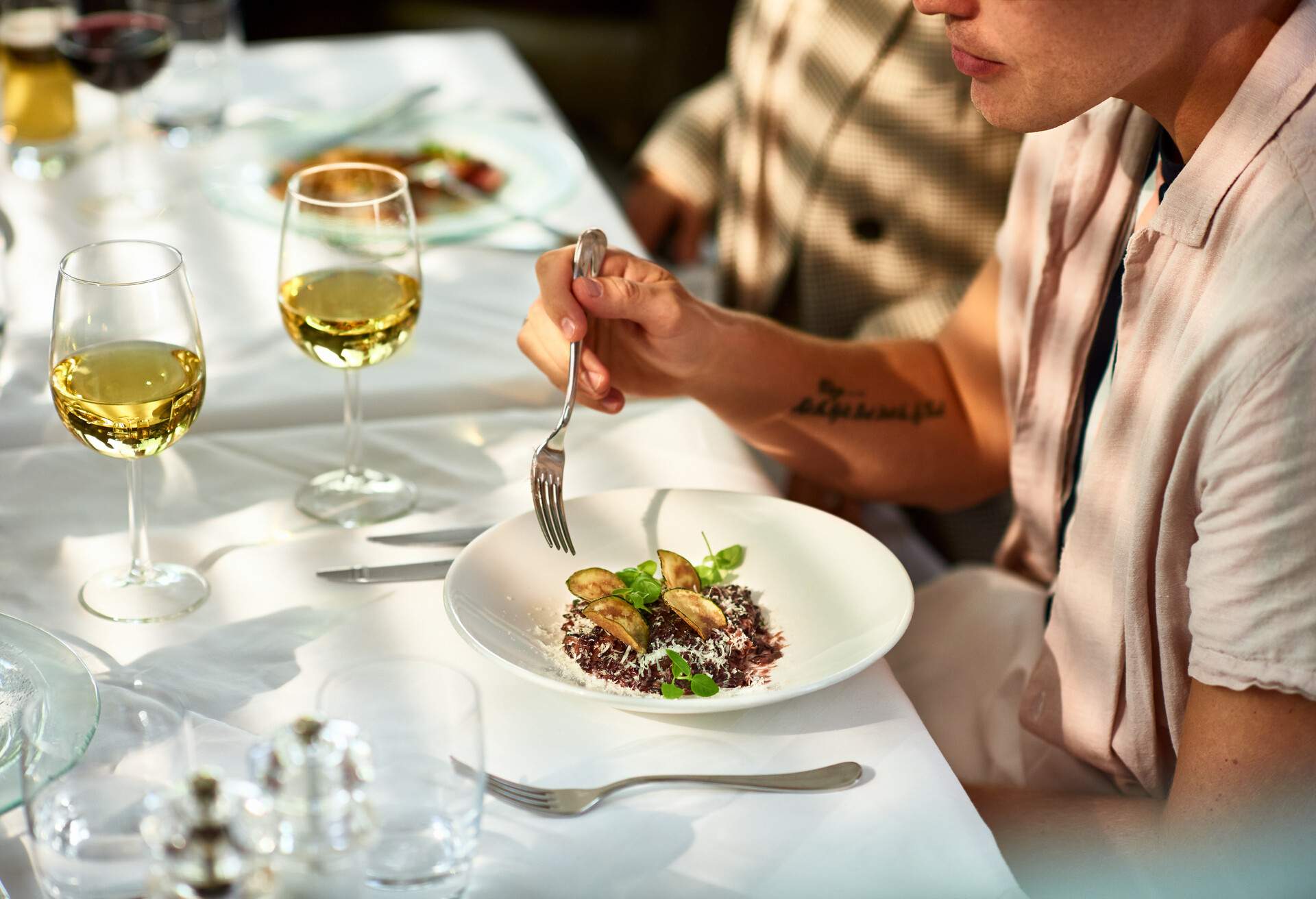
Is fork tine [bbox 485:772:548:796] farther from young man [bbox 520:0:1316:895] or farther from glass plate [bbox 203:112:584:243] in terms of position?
glass plate [bbox 203:112:584:243]

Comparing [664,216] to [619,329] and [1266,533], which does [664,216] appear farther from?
[1266,533]

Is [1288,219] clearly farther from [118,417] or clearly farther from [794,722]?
[118,417]

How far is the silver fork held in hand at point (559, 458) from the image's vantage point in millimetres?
1008

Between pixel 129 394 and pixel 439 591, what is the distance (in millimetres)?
250

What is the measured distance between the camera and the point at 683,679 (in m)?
0.87

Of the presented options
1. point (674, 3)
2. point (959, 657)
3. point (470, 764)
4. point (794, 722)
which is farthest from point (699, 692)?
point (674, 3)

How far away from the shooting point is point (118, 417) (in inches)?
35.3

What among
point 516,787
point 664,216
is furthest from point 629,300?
point 664,216

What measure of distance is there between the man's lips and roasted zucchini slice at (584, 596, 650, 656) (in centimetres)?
46

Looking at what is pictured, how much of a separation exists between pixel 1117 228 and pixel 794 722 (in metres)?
0.58

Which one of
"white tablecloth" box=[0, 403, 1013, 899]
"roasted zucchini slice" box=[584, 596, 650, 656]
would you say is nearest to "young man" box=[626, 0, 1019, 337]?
"white tablecloth" box=[0, 403, 1013, 899]

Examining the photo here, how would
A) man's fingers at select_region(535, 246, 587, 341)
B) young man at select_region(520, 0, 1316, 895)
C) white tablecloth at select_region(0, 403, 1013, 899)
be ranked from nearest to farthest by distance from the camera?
white tablecloth at select_region(0, 403, 1013, 899) < young man at select_region(520, 0, 1316, 895) < man's fingers at select_region(535, 246, 587, 341)

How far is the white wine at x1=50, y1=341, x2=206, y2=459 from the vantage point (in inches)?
35.4

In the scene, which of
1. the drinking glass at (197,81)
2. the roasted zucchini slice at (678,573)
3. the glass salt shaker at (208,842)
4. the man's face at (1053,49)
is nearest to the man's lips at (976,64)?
the man's face at (1053,49)
